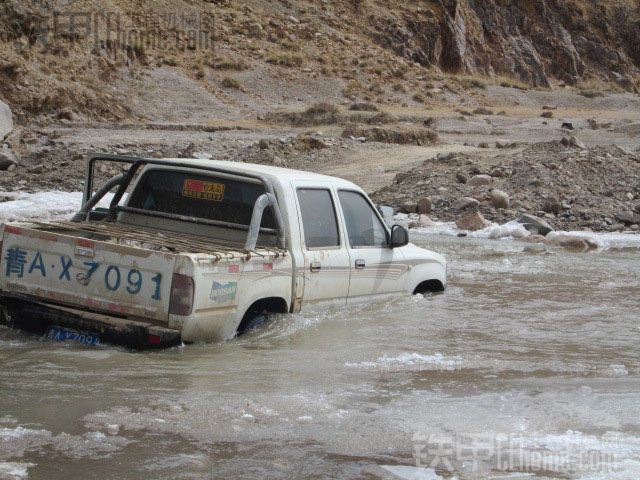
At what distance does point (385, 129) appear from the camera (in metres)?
33.4

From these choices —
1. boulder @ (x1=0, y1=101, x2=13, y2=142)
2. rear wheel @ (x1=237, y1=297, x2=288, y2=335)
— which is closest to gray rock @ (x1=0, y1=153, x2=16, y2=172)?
boulder @ (x1=0, y1=101, x2=13, y2=142)

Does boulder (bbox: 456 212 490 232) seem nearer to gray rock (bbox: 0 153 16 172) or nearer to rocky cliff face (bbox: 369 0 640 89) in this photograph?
gray rock (bbox: 0 153 16 172)

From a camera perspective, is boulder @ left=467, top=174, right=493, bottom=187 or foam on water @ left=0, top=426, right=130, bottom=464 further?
boulder @ left=467, top=174, right=493, bottom=187

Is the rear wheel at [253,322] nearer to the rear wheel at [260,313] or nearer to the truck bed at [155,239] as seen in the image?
the rear wheel at [260,313]

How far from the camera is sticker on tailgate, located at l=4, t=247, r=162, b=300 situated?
7105mm

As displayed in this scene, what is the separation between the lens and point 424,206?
67.7 feet

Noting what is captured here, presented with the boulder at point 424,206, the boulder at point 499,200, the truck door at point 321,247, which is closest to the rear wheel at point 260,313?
the truck door at point 321,247

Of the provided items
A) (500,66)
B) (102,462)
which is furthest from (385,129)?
(500,66)

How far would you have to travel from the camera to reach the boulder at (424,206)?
2056 cm

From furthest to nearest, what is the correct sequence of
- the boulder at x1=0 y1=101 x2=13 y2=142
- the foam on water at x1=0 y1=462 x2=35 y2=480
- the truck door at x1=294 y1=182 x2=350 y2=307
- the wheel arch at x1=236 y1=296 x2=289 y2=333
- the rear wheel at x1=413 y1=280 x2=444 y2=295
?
1. the boulder at x1=0 y1=101 x2=13 y2=142
2. the rear wheel at x1=413 y1=280 x2=444 y2=295
3. the truck door at x1=294 y1=182 x2=350 y2=307
4. the wheel arch at x1=236 y1=296 x2=289 y2=333
5. the foam on water at x1=0 y1=462 x2=35 y2=480

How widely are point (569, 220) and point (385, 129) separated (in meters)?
14.1

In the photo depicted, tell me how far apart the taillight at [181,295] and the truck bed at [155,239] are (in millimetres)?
302

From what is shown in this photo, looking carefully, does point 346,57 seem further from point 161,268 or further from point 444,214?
point 161,268

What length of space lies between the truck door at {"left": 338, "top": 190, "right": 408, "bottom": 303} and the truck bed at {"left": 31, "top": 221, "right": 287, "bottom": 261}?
3.31ft
